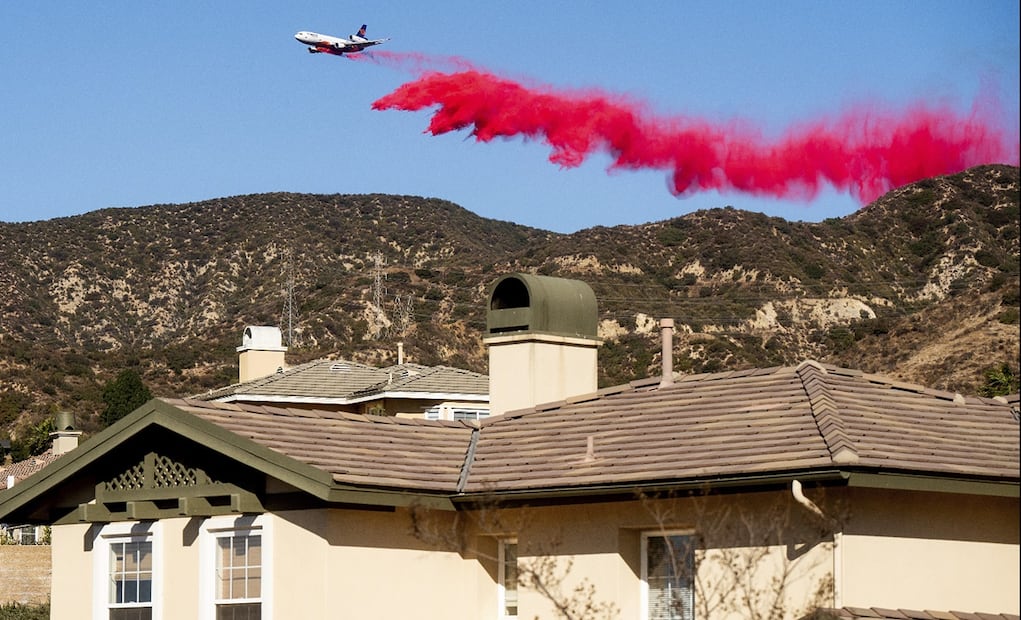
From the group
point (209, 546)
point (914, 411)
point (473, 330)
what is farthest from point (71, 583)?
point (473, 330)

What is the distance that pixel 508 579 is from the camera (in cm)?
1911

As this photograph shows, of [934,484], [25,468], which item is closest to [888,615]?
[934,484]

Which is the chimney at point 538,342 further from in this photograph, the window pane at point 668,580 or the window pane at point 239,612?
the window pane at point 239,612

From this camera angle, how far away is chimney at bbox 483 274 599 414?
21109 mm

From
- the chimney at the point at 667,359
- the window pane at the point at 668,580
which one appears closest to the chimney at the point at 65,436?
the chimney at the point at 667,359

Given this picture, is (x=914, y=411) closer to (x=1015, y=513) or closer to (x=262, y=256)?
(x=1015, y=513)

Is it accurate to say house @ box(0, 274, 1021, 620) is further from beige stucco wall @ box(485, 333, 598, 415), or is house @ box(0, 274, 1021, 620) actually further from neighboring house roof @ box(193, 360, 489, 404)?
neighboring house roof @ box(193, 360, 489, 404)

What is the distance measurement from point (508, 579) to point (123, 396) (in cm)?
5656

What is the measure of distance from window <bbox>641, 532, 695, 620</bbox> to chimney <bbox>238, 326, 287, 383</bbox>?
90.7 feet

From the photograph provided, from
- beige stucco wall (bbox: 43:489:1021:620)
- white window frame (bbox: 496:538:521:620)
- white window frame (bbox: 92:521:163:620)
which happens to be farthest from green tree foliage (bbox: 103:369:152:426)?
white window frame (bbox: 496:538:521:620)

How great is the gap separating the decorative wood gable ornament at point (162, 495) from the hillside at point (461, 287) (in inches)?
1491

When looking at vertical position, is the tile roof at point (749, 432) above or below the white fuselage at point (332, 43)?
below

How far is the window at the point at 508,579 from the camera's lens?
1898 cm

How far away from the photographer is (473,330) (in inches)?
3386
